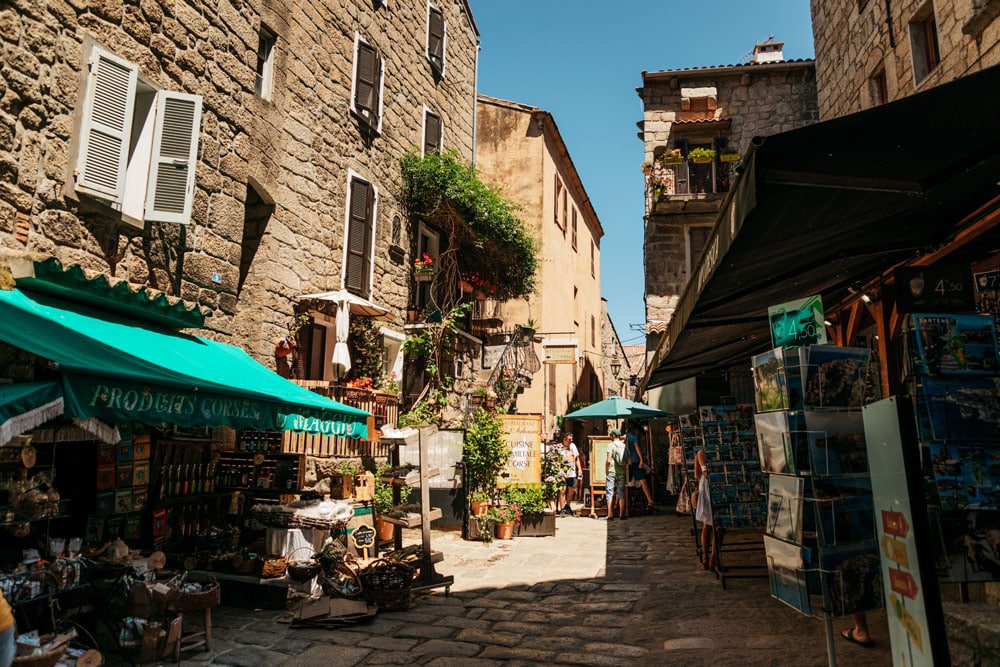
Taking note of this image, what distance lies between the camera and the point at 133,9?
5.79m

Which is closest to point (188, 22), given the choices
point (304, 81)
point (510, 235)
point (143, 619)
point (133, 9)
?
point (133, 9)

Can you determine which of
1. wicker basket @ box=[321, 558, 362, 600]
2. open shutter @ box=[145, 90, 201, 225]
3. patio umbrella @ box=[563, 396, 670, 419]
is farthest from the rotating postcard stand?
patio umbrella @ box=[563, 396, 670, 419]

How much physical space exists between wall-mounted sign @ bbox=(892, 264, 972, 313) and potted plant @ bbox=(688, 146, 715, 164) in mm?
14960

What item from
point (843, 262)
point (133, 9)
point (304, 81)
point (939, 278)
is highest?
point (304, 81)

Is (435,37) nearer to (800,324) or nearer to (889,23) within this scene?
(889,23)

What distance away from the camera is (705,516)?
7.41 meters

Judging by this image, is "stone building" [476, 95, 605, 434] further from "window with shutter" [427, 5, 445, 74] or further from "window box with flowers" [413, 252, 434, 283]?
"window with shutter" [427, 5, 445, 74]

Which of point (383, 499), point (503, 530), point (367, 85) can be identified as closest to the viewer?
point (383, 499)

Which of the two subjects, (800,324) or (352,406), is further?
(352,406)

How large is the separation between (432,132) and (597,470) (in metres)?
8.23

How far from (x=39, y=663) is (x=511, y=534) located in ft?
24.7

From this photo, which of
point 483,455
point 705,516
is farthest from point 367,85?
point 705,516

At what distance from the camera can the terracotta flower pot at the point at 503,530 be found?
10.4 m

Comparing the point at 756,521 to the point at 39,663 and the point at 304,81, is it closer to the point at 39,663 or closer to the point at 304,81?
the point at 39,663
